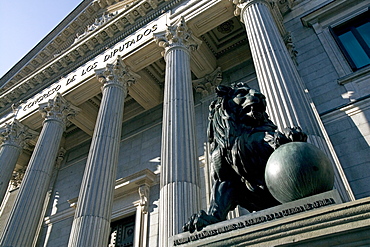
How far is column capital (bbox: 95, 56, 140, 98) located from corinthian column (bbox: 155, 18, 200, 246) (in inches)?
95.0

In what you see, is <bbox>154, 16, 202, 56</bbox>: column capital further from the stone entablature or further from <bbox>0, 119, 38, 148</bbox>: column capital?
<bbox>0, 119, 38, 148</bbox>: column capital

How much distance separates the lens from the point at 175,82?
11328 mm

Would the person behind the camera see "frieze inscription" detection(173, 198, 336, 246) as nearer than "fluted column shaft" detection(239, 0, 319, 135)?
Yes

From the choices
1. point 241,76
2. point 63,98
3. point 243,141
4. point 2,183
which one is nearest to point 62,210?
point 2,183

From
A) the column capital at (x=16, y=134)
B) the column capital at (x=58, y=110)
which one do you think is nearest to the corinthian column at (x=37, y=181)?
the column capital at (x=58, y=110)

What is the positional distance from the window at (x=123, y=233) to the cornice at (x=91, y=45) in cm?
866

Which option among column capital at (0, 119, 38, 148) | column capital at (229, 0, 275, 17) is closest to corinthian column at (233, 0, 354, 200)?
column capital at (229, 0, 275, 17)

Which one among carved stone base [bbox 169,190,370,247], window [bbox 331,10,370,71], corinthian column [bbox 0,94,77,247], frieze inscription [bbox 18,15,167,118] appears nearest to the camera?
carved stone base [bbox 169,190,370,247]

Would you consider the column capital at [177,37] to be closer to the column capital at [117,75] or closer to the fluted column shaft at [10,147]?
the column capital at [117,75]

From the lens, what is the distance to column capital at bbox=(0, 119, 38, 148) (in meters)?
17.4

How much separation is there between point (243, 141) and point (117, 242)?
40.2 feet

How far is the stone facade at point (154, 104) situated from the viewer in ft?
30.3

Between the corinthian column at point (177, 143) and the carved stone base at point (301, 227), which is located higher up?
the corinthian column at point (177, 143)

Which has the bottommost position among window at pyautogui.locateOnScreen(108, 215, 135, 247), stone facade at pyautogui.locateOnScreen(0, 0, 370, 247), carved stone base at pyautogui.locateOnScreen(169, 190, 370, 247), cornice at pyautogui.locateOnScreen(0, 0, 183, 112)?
carved stone base at pyautogui.locateOnScreen(169, 190, 370, 247)
